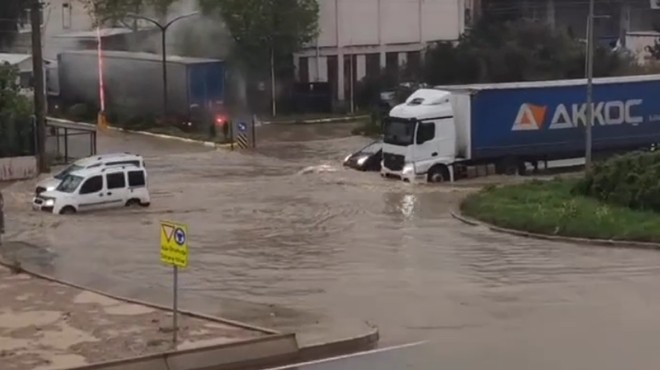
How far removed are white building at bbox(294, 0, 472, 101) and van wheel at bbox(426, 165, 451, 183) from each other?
2839cm

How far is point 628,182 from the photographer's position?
34188mm

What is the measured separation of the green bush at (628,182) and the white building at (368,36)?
36655mm

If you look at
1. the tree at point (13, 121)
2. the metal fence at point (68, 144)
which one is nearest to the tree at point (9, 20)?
the metal fence at point (68, 144)

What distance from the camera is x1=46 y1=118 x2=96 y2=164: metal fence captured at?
49094mm

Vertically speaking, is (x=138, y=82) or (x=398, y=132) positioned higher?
(x=138, y=82)

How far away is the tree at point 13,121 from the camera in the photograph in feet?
146

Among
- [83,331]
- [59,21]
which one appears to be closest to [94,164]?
[83,331]

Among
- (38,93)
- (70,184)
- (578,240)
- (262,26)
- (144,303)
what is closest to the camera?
(144,303)

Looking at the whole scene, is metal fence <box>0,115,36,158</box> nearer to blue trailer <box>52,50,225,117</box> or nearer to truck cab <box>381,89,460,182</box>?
truck cab <box>381,89,460,182</box>

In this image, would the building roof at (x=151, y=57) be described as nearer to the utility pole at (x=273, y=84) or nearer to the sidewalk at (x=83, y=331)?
the utility pole at (x=273, y=84)

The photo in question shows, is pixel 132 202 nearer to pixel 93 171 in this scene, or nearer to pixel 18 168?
pixel 93 171

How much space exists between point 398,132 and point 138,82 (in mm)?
22490

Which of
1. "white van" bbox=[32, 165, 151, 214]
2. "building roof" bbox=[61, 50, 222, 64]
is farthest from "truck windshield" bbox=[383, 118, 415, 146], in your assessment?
"building roof" bbox=[61, 50, 222, 64]

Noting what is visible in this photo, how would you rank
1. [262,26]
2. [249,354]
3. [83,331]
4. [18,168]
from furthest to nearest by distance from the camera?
[262,26]
[18,168]
[83,331]
[249,354]
